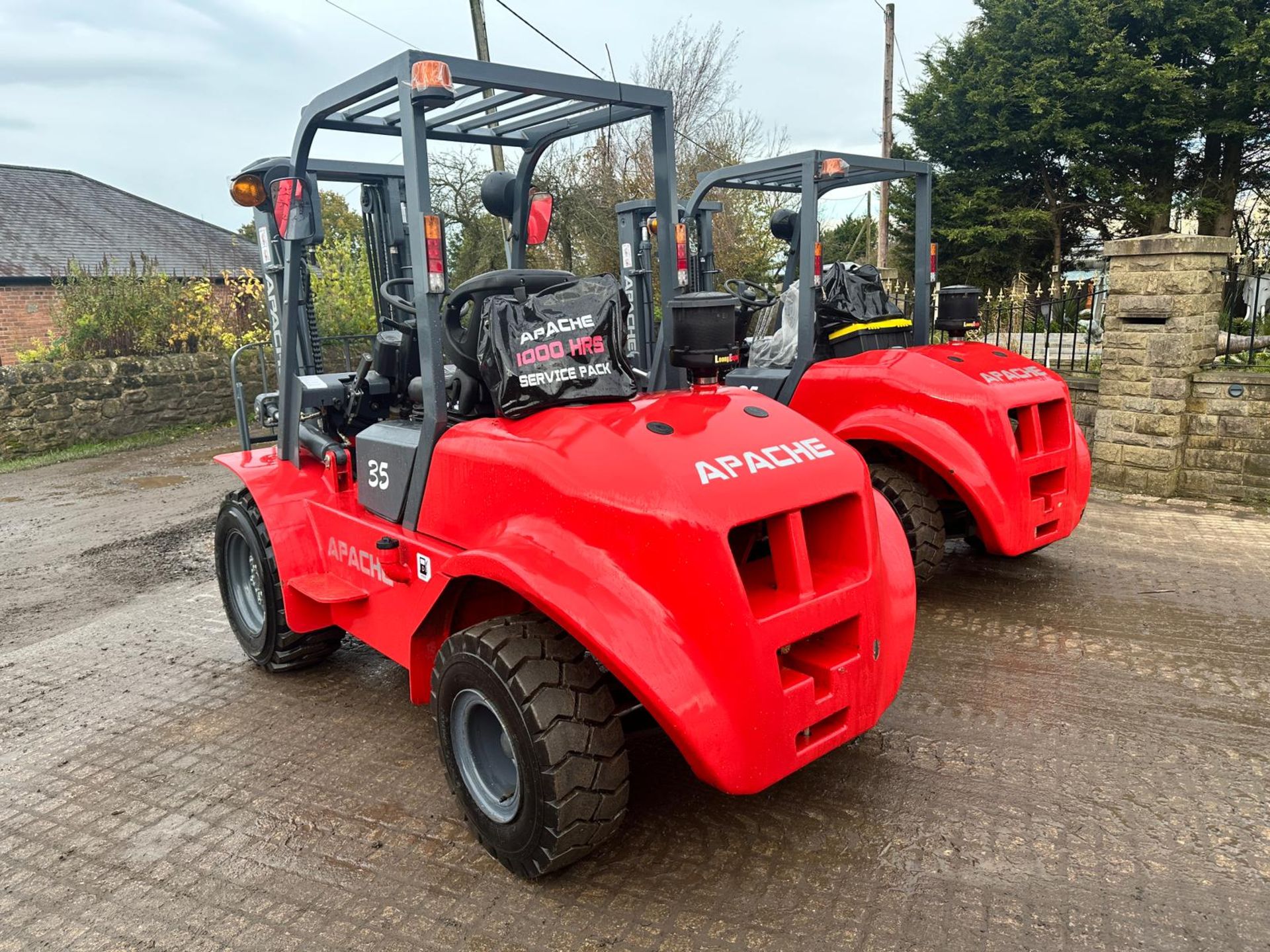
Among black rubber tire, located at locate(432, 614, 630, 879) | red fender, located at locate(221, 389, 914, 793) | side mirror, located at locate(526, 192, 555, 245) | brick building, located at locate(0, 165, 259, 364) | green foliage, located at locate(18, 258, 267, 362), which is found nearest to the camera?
red fender, located at locate(221, 389, 914, 793)

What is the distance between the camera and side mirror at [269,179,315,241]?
3.94 metres

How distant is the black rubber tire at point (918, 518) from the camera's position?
16.7 feet

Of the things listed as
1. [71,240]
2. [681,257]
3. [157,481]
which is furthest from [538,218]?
[71,240]

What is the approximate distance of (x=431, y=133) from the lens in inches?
164

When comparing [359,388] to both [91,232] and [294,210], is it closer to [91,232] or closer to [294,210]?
[294,210]

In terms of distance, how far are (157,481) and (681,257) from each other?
8.58 m

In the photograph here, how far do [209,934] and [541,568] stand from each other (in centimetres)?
150

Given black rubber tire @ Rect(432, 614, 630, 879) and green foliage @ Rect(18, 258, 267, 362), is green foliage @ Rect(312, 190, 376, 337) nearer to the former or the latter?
green foliage @ Rect(18, 258, 267, 362)

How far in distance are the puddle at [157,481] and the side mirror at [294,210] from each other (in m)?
7.15

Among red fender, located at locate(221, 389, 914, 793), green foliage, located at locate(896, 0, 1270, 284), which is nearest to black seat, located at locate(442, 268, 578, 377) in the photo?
red fender, located at locate(221, 389, 914, 793)

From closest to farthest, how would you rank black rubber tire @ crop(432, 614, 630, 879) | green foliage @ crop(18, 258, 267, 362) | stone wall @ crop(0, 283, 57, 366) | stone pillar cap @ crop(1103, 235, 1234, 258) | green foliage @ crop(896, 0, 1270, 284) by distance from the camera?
black rubber tire @ crop(432, 614, 630, 879), stone pillar cap @ crop(1103, 235, 1234, 258), green foliage @ crop(18, 258, 267, 362), green foliage @ crop(896, 0, 1270, 284), stone wall @ crop(0, 283, 57, 366)

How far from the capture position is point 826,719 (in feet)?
9.18

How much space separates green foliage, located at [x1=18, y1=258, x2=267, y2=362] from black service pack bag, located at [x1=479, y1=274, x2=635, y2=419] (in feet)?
42.0

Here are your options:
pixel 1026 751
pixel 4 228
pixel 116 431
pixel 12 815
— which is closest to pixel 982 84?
pixel 116 431
